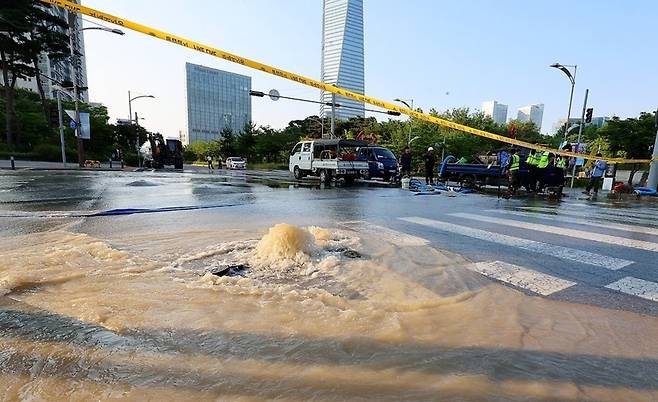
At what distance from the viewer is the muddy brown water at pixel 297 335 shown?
1.93 meters

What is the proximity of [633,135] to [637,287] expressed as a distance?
2768 cm

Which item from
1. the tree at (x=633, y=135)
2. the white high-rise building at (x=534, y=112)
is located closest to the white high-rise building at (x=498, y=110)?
the white high-rise building at (x=534, y=112)

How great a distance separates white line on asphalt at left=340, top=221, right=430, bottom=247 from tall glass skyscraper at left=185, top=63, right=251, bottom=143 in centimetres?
7129

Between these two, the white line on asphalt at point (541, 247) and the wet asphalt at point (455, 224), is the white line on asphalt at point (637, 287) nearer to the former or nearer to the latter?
the wet asphalt at point (455, 224)

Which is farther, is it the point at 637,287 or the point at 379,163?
the point at 379,163

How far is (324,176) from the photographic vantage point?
55.6ft

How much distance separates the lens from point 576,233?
19.4ft

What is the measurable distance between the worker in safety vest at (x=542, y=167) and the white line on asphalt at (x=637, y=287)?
9.74 metres

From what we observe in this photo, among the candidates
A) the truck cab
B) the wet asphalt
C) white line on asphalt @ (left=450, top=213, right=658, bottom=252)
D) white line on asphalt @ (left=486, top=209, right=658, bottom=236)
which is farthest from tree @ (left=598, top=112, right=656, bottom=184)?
white line on asphalt @ (left=450, top=213, right=658, bottom=252)

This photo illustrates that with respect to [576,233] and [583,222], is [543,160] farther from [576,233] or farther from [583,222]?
[576,233]

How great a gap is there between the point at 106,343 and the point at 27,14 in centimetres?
4233

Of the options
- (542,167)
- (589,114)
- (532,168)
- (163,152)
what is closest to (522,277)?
(542,167)

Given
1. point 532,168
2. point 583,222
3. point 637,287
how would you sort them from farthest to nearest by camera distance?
1. point 532,168
2. point 583,222
3. point 637,287

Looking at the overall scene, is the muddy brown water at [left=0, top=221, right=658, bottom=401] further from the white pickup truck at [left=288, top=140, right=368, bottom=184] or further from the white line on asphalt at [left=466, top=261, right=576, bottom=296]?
the white pickup truck at [left=288, top=140, right=368, bottom=184]
